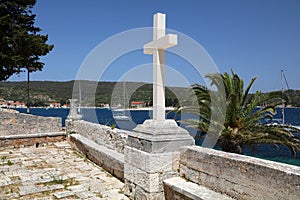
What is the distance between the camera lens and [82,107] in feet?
39.3

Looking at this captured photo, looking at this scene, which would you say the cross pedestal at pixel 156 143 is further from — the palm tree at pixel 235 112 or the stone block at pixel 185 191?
the palm tree at pixel 235 112

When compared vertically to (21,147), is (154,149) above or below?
above

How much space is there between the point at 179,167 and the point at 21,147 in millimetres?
6813

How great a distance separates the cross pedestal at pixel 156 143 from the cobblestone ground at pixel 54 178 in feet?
1.97

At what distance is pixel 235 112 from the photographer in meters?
9.26

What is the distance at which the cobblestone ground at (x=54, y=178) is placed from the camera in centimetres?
420

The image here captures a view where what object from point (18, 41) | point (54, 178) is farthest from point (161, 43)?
point (18, 41)

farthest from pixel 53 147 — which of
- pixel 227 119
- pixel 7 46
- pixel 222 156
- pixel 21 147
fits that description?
pixel 7 46

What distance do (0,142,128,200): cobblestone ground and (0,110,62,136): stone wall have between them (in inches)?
261

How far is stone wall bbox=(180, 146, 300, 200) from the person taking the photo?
91.0 inches

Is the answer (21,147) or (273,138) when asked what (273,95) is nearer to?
(273,138)

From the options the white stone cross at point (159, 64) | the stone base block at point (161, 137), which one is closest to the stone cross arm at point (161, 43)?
the white stone cross at point (159, 64)

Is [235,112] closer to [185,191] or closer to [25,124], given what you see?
[185,191]

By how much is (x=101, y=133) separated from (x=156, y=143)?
3.63 meters
